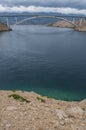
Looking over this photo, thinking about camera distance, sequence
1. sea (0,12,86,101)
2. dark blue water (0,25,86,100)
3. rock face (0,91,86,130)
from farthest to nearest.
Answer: dark blue water (0,25,86,100) → sea (0,12,86,101) → rock face (0,91,86,130)

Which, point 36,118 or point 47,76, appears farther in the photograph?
point 47,76

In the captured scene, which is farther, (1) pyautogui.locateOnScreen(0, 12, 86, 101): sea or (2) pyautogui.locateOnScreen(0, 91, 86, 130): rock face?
(1) pyautogui.locateOnScreen(0, 12, 86, 101): sea

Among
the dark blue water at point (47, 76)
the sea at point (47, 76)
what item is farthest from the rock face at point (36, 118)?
the dark blue water at point (47, 76)

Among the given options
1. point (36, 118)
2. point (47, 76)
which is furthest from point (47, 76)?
point (36, 118)

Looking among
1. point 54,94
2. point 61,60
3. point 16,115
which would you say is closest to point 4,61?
point 61,60

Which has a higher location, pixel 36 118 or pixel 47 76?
pixel 36 118

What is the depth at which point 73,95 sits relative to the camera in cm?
4272

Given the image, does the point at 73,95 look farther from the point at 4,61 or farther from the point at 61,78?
the point at 4,61

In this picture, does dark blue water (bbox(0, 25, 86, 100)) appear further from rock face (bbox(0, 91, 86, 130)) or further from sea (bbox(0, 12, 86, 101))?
rock face (bbox(0, 91, 86, 130))

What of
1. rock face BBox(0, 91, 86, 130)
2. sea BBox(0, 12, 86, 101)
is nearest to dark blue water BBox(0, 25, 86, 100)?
sea BBox(0, 12, 86, 101)

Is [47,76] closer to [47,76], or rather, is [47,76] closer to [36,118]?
[47,76]

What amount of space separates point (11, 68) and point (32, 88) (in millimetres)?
19041

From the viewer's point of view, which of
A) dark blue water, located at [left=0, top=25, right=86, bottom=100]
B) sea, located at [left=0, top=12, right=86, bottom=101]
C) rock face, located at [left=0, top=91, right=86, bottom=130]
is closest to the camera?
rock face, located at [left=0, top=91, right=86, bottom=130]

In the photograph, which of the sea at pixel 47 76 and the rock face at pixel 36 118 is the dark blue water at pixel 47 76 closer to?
the sea at pixel 47 76
